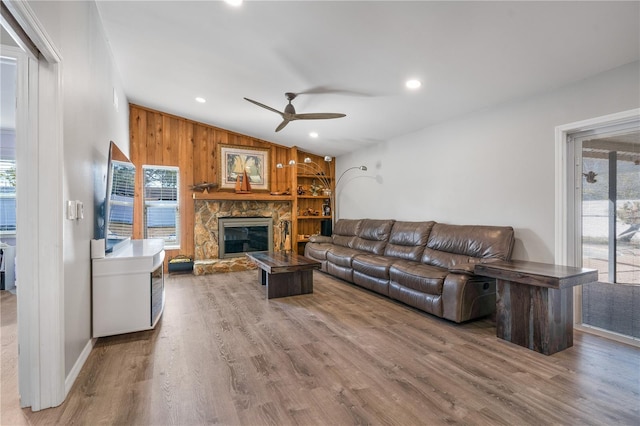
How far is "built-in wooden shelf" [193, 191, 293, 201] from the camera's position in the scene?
5625mm

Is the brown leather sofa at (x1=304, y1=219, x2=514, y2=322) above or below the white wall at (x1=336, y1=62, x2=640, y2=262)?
below

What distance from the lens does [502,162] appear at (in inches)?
140

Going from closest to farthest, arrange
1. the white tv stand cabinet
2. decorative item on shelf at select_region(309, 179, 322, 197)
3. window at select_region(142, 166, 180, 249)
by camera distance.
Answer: the white tv stand cabinet, window at select_region(142, 166, 180, 249), decorative item on shelf at select_region(309, 179, 322, 197)

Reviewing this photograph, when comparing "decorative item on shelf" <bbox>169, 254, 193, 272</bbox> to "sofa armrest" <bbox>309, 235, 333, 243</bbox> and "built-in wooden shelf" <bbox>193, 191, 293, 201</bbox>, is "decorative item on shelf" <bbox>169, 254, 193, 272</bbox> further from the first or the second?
"sofa armrest" <bbox>309, 235, 333, 243</bbox>

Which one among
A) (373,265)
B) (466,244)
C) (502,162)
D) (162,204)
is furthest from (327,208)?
(502,162)

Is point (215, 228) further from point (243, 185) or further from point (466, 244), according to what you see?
point (466, 244)

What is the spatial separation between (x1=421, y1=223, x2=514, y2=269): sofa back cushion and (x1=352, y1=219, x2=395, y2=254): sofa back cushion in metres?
0.88

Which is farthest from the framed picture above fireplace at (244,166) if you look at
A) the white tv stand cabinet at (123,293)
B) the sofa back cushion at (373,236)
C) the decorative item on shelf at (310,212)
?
the white tv stand cabinet at (123,293)

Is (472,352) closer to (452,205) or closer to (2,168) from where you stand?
(452,205)

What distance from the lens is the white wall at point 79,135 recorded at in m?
1.97

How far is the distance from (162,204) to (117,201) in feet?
8.85

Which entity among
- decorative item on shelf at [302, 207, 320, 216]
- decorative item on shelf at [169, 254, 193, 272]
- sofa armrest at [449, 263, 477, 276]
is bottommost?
decorative item on shelf at [169, 254, 193, 272]

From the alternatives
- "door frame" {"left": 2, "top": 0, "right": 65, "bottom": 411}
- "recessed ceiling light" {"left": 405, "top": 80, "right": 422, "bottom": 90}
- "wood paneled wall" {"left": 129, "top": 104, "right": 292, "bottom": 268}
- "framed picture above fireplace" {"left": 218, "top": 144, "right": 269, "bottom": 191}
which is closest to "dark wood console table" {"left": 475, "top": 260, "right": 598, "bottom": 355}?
"recessed ceiling light" {"left": 405, "top": 80, "right": 422, "bottom": 90}

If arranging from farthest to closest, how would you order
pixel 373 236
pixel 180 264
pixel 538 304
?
pixel 180 264
pixel 373 236
pixel 538 304
